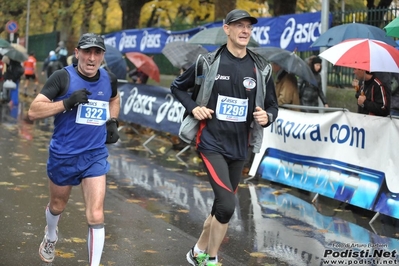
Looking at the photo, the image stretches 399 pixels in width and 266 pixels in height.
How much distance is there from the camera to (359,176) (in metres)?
9.69

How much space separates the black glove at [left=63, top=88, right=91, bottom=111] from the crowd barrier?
14.5 ft

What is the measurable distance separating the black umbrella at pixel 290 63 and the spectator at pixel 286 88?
0.74 ft

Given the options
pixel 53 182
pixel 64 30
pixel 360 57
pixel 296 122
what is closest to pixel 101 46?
pixel 53 182

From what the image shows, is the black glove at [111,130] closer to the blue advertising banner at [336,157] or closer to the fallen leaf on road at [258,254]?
the fallen leaf on road at [258,254]

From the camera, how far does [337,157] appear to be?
1014 centimetres

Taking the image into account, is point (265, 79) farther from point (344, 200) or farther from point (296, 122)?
point (296, 122)

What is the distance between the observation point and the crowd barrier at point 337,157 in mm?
9242

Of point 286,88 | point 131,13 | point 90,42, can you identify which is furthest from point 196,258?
point 131,13

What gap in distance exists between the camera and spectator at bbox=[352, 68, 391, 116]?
9719 millimetres

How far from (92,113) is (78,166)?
1.40ft

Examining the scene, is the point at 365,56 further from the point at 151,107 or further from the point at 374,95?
the point at 151,107

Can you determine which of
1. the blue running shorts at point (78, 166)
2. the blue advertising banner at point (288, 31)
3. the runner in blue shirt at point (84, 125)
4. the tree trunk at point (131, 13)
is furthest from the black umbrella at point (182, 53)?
the tree trunk at point (131, 13)

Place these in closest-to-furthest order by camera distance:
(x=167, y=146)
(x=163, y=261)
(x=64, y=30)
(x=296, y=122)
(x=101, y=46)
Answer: (x=101, y=46), (x=163, y=261), (x=296, y=122), (x=167, y=146), (x=64, y=30)

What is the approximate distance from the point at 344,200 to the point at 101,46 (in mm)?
4896
